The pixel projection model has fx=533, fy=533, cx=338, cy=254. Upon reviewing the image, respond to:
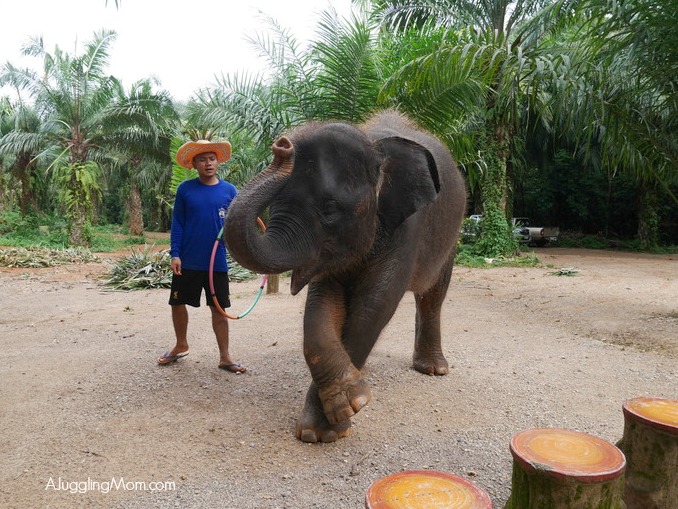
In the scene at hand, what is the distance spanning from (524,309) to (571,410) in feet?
13.9

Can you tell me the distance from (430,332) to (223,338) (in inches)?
70.5

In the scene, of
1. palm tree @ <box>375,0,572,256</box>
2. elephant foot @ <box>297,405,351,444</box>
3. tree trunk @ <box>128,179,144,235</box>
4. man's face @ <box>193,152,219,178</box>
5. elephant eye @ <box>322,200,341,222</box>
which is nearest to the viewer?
elephant eye @ <box>322,200,341,222</box>

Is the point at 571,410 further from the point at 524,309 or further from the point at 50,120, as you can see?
the point at 50,120

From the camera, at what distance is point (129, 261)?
37.6 ft

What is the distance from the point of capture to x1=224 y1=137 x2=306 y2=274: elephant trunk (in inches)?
102

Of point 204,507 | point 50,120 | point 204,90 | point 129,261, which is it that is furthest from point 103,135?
point 204,507

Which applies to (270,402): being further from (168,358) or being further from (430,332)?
(430,332)

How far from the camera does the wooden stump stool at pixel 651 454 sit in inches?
86.7

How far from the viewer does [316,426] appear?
3229 mm

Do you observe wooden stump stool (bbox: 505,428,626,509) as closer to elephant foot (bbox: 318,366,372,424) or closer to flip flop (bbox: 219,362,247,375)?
elephant foot (bbox: 318,366,372,424)

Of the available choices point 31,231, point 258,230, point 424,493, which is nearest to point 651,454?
point 424,493

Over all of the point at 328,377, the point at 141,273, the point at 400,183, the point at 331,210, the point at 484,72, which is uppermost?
the point at 484,72

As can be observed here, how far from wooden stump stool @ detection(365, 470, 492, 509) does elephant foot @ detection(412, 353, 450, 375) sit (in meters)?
2.78

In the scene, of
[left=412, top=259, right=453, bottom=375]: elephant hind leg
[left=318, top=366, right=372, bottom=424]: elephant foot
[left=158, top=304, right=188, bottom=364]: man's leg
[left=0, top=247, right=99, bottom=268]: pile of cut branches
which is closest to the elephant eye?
[left=318, top=366, right=372, bottom=424]: elephant foot
